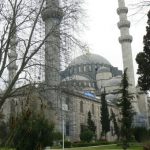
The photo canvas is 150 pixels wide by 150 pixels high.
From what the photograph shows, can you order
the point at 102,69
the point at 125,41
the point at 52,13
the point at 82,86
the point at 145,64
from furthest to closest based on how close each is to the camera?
the point at 102,69 → the point at 125,41 → the point at 145,64 → the point at 82,86 → the point at 52,13

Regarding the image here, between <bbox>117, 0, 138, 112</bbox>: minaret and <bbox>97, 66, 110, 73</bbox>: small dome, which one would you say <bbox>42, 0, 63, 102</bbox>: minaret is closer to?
<bbox>117, 0, 138, 112</bbox>: minaret

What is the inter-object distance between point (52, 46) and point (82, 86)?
3036 millimetres

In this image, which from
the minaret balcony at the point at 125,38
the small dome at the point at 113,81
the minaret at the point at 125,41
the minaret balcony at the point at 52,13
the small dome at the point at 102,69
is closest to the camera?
the minaret balcony at the point at 52,13

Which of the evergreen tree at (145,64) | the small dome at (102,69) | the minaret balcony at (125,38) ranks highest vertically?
the minaret balcony at (125,38)

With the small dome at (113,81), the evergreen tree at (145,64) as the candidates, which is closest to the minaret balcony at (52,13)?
the evergreen tree at (145,64)

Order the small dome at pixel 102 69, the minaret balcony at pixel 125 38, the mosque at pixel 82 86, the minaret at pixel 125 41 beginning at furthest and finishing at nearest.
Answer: the small dome at pixel 102 69 < the minaret balcony at pixel 125 38 < the minaret at pixel 125 41 < the mosque at pixel 82 86

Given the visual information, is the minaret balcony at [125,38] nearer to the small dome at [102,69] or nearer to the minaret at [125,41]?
the minaret at [125,41]

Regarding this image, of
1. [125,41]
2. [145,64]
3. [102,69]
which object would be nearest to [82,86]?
[145,64]

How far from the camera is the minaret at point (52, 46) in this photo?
42.4ft

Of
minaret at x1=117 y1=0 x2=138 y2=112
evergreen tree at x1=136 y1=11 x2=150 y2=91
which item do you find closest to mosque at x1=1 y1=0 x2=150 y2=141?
minaret at x1=117 y1=0 x2=138 y2=112

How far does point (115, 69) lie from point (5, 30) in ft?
246

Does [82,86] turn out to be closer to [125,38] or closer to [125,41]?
[125,38]

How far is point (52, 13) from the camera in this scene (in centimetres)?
1339

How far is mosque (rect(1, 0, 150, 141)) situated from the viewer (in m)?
13.0
